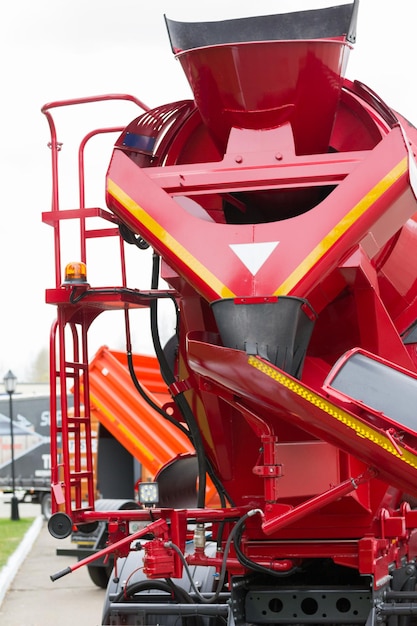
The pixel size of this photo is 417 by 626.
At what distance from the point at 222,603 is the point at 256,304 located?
2.19m

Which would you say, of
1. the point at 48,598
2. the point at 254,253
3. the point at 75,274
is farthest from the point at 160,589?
the point at 48,598

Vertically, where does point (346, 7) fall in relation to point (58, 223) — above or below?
above

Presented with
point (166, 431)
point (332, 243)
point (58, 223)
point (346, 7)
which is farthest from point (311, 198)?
point (166, 431)

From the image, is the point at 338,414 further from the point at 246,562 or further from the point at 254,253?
the point at 246,562

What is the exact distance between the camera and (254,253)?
5613 millimetres

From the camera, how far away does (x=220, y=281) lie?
221 inches

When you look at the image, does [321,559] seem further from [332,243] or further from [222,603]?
[332,243]

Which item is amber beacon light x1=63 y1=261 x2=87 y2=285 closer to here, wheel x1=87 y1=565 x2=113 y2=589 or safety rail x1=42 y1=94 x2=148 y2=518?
safety rail x1=42 y1=94 x2=148 y2=518

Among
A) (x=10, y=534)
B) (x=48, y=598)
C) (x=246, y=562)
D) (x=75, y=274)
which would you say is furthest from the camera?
(x=10, y=534)

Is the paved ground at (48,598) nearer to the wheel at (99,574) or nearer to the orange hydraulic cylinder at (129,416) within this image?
the wheel at (99,574)

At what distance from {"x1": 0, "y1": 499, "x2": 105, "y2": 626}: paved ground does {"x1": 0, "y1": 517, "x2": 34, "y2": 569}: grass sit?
0.39 meters

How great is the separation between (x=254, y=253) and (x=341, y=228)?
442 mm

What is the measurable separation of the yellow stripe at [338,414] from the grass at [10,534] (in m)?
11.3

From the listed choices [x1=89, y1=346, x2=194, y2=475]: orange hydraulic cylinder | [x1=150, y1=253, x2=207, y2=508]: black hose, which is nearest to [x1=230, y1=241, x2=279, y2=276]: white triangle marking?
[x1=150, y1=253, x2=207, y2=508]: black hose
